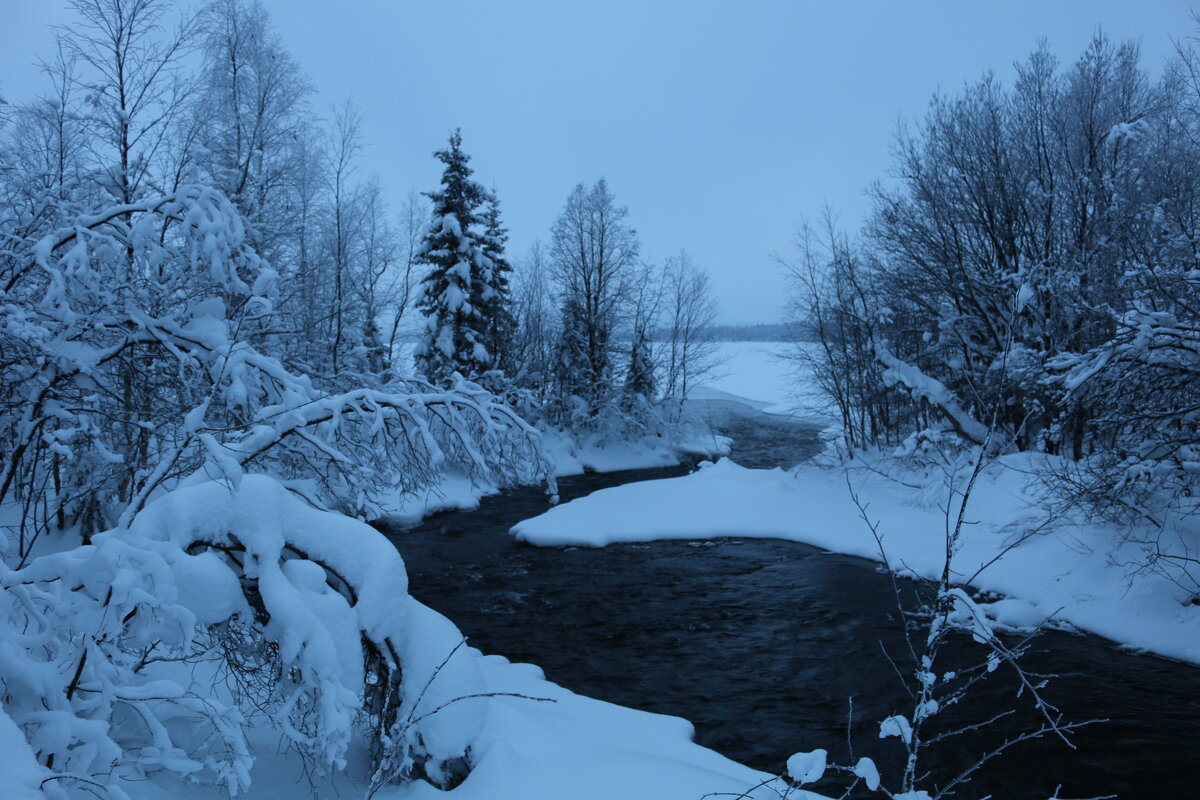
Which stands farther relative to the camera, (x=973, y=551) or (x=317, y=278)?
(x=317, y=278)

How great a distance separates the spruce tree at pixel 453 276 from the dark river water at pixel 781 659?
1053 centimetres

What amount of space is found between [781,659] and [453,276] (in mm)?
18723

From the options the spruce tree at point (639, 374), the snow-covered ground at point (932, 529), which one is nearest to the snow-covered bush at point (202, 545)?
the snow-covered ground at point (932, 529)

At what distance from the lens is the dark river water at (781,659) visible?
5789 millimetres

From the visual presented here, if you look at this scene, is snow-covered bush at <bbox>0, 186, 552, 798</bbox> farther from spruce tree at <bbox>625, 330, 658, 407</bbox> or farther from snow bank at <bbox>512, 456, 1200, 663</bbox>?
spruce tree at <bbox>625, 330, 658, 407</bbox>

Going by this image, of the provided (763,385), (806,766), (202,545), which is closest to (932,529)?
(806,766)

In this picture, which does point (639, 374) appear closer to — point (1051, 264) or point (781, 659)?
point (1051, 264)

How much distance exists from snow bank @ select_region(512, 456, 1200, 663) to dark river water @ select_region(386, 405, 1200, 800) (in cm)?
47

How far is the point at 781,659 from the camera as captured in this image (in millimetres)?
8078

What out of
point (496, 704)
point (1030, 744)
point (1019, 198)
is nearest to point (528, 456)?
point (496, 704)

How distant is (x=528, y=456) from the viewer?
23.9 feet

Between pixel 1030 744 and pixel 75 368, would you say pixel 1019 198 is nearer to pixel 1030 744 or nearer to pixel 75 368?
pixel 1030 744

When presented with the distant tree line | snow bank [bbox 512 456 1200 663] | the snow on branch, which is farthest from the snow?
the snow on branch

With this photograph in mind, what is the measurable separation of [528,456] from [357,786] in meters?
3.73
